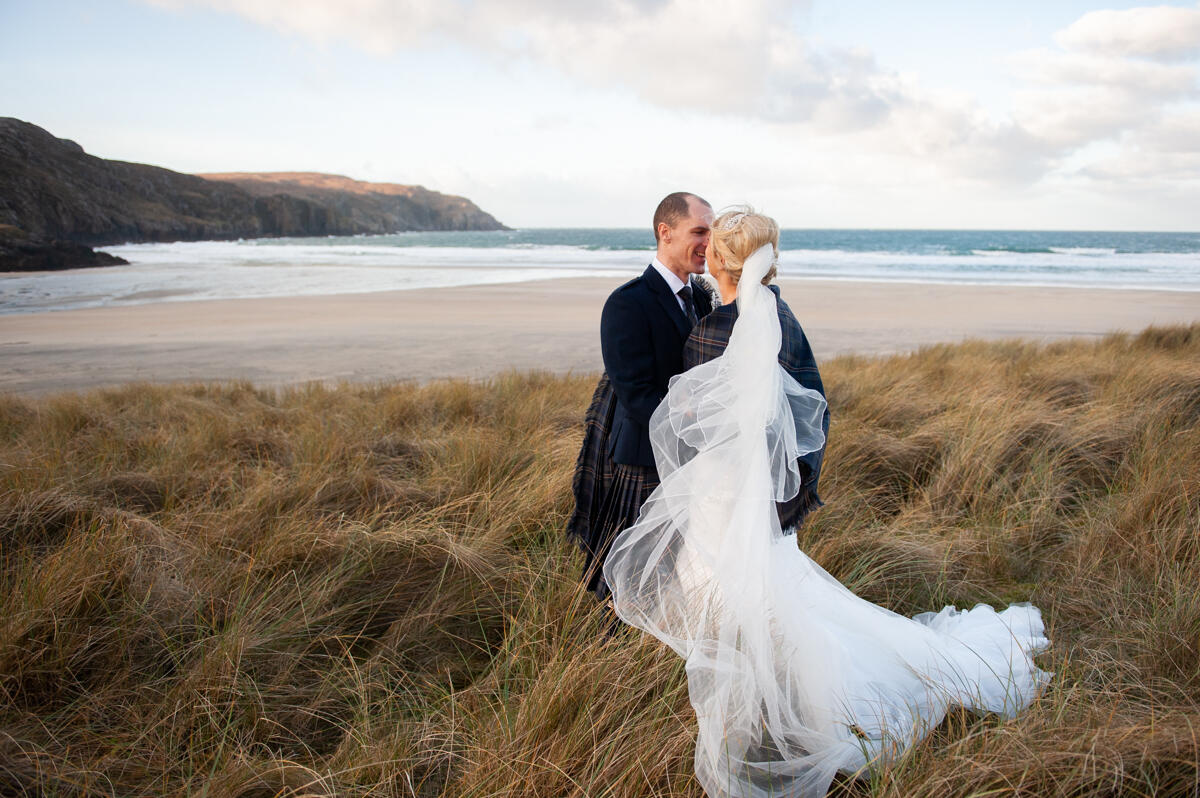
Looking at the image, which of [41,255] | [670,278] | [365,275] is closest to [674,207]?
[670,278]

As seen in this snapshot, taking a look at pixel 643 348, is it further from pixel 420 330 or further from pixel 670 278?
pixel 420 330

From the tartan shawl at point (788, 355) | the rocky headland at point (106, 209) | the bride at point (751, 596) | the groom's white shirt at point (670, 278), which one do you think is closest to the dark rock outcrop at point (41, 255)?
the rocky headland at point (106, 209)

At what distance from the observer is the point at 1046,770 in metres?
1.82

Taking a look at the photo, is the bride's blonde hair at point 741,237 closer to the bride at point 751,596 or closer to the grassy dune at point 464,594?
the bride at point 751,596

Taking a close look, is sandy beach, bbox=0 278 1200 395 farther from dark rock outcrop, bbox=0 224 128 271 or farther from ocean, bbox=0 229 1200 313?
dark rock outcrop, bbox=0 224 128 271

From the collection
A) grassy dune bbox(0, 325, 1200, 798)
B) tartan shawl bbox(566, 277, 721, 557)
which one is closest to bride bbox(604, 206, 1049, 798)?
grassy dune bbox(0, 325, 1200, 798)

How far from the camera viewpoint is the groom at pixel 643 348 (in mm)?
2531

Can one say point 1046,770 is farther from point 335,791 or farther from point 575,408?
A: point 575,408

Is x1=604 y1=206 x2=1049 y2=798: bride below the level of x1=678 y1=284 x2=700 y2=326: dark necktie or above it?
below

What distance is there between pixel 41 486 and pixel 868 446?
5102 millimetres

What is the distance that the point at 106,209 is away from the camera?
32344mm

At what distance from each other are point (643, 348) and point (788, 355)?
52 centimetres

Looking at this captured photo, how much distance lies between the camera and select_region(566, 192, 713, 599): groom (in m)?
2.53

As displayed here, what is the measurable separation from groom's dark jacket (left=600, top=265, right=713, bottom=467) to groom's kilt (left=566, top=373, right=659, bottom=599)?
10 cm
